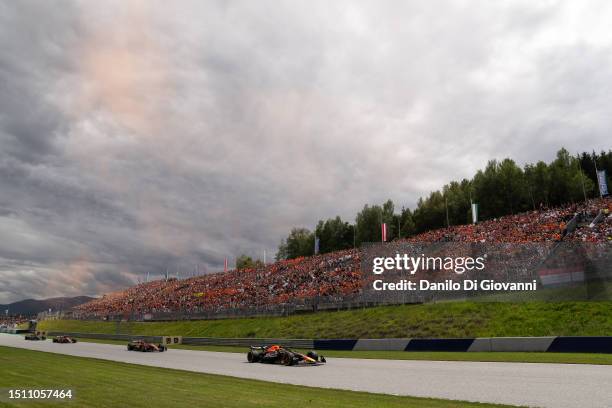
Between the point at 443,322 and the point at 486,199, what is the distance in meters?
48.7

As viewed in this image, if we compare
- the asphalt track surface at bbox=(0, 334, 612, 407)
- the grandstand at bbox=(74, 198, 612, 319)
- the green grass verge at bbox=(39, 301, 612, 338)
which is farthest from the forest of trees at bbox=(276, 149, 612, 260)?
the asphalt track surface at bbox=(0, 334, 612, 407)

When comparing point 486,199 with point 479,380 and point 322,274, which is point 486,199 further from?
point 479,380

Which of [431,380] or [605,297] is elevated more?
[605,297]

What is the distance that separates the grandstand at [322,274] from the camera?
3484 cm

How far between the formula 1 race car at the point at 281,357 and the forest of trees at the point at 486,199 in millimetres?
53790

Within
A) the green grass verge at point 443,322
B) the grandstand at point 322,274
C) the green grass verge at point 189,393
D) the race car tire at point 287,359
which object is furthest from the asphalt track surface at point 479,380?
the grandstand at point 322,274

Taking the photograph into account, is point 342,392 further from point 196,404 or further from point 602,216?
point 602,216

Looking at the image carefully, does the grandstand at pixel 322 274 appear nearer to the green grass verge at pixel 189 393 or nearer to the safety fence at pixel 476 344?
the safety fence at pixel 476 344

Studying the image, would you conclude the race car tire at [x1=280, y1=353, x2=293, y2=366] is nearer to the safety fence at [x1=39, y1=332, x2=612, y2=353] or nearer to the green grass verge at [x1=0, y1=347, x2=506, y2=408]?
the green grass verge at [x1=0, y1=347, x2=506, y2=408]

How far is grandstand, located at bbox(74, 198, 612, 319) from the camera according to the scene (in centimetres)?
3484

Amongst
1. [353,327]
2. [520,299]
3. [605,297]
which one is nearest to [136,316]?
[353,327]

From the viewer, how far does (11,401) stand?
26.4ft

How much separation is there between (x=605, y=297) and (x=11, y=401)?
2536 centimetres

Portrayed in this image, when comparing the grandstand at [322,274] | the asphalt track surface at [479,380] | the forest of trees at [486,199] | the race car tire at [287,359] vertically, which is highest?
the forest of trees at [486,199]
